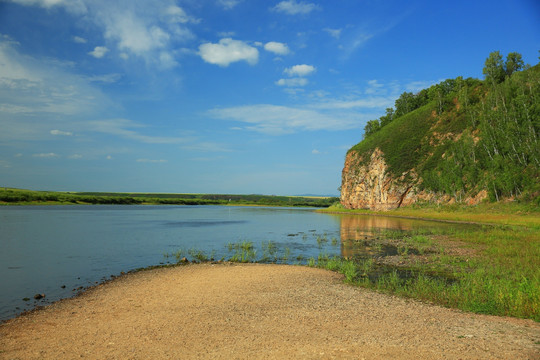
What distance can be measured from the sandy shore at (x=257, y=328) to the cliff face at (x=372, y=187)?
92.1 m

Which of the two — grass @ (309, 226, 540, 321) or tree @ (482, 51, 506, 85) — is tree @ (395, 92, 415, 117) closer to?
tree @ (482, 51, 506, 85)

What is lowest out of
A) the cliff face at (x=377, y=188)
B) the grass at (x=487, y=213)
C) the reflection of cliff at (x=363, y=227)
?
the reflection of cliff at (x=363, y=227)

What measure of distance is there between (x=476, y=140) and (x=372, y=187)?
3730cm

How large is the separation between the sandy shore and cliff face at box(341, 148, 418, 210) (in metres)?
92.1

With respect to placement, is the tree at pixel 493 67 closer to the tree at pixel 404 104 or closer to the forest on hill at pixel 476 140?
the forest on hill at pixel 476 140

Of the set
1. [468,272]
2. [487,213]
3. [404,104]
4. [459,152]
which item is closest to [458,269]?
[468,272]

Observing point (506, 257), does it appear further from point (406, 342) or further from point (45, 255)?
point (45, 255)

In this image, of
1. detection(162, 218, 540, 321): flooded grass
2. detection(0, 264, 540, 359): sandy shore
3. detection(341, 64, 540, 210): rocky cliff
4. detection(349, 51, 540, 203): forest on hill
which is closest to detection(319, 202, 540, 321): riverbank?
detection(162, 218, 540, 321): flooded grass

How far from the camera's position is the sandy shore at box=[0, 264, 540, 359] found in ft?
31.5

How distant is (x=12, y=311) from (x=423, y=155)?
109m

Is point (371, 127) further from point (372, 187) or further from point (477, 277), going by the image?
point (477, 277)

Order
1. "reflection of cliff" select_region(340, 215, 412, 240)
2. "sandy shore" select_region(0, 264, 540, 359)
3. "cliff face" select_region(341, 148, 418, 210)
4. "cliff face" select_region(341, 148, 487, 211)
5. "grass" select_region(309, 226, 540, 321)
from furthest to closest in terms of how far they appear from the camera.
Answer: "cliff face" select_region(341, 148, 418, 210)
"cliff face" select_region(341, 148, 487, 211)
"reflection of cliff" select_region(340, 215, 412, 240)
"grass" select_region(309, 226, 540, 321)
"sandy shore" select_region(0, 264, 540, 359)

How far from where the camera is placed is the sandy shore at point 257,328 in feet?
31.5

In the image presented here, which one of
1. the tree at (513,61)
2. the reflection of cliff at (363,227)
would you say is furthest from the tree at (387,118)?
the reflection of cliff at (363,227)
